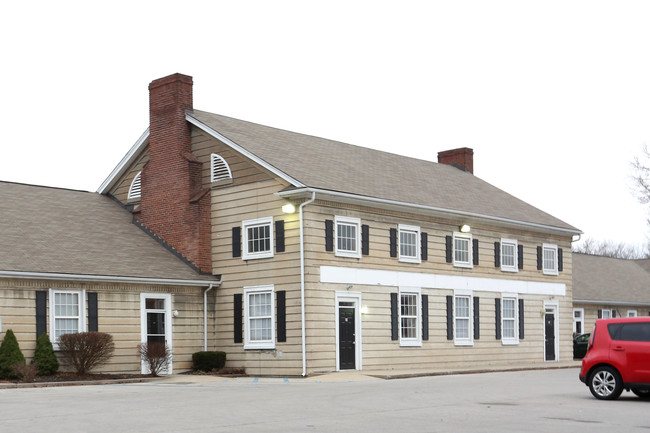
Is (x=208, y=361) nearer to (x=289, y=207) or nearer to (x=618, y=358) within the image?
(x=289, y=207)

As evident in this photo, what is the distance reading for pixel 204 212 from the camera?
30656 millimetres

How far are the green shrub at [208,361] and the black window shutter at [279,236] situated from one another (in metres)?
3.96

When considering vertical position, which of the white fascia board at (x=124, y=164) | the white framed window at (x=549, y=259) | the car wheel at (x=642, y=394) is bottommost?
the car wheel at (x=642, y=394)

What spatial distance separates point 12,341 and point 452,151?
82.8ft

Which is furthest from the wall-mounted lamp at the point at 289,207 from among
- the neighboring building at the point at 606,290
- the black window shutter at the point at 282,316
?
the neighboring building at the point at 606,290

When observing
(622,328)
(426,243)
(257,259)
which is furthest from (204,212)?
(622,328)

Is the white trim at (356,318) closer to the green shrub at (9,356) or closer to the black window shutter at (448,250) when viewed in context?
the black window shutter at (448,250)

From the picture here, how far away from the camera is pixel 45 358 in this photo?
25.0 metres

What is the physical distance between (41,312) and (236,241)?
6.83 meters

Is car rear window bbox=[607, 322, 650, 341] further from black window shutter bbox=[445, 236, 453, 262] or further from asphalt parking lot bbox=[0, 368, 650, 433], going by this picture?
black window shutter bbox=[445, 236, 453, 262]

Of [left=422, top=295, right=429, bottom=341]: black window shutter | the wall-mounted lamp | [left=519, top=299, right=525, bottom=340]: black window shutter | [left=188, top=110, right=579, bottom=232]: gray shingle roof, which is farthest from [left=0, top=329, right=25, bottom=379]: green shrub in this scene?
[left=519, top=299, right=525, bottom=340]: black window shutter

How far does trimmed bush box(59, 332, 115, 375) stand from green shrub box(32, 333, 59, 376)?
42 centimetres

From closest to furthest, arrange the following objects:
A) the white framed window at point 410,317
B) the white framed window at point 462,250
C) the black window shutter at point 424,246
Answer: the white framed window at point 410,317 < the black window shutter at point 424,246 < the white framed window at point 462,250

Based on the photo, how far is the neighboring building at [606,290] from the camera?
47.4 metres
